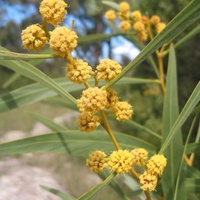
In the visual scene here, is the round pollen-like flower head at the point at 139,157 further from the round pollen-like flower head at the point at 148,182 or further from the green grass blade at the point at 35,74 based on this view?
the green grass blade at the point at 35,74

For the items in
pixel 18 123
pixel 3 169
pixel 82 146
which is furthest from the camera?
pixel 18 123

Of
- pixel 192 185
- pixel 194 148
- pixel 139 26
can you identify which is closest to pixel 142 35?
pixel 139 26

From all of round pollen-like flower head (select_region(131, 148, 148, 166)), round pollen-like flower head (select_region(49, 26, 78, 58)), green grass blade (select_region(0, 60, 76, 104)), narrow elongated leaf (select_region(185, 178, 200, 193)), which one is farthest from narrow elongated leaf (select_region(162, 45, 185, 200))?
round pollen-like flower head (select_region(49, 26, 78, 58))

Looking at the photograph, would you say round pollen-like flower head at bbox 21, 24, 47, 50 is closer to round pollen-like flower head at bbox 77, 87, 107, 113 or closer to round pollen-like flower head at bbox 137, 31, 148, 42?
round pollen-like flower head at bbox 77, 87, 107, 113

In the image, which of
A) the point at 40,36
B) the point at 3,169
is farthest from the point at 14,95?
the point at 3,169

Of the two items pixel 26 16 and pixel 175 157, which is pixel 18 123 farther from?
pixel 26 16

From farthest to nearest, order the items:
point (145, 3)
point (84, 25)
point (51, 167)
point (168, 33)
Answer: point (84, 25) → point (51, 167) → point (145, 3) → point (168, 33)

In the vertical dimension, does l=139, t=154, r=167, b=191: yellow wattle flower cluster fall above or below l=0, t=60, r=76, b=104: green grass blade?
below
